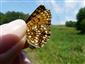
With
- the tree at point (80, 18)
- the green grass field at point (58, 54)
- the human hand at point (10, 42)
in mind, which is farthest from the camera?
the tree at point (80, 18)

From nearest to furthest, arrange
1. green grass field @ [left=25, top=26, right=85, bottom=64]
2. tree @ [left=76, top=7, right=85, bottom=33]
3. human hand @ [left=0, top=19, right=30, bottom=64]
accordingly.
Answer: human hand @ [left=0, top=19, right=30, bottom=64] < green grass field @ [left=25, top=26, right=85, bottom=64] < tree @ [left=76, top=7, right=85, bottom=33]

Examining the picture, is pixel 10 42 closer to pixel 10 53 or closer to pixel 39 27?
pixel 10 53

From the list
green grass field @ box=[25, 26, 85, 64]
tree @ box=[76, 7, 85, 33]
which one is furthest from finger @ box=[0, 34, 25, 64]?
tree @ box=[76, 7, 85, 33]

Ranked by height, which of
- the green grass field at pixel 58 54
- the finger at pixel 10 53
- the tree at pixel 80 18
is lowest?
the tree at pixel 80 18

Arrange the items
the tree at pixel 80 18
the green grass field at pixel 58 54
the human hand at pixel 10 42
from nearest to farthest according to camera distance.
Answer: the human hand at pixel 10 42
the green grass field at pixel 58 54
the tree at pixel 80 18

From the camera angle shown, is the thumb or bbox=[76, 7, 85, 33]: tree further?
bbox=[76, 7, 85, 33]: tree

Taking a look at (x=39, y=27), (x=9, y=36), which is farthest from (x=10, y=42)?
(x=39, y=27)

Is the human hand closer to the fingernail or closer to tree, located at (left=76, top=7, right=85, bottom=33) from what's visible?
the fingernail

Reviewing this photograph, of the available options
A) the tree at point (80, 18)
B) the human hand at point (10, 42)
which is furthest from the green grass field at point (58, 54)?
the tree at point (80, 18)

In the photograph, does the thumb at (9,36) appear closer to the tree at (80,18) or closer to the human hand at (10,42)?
the human hand at (10,42)
